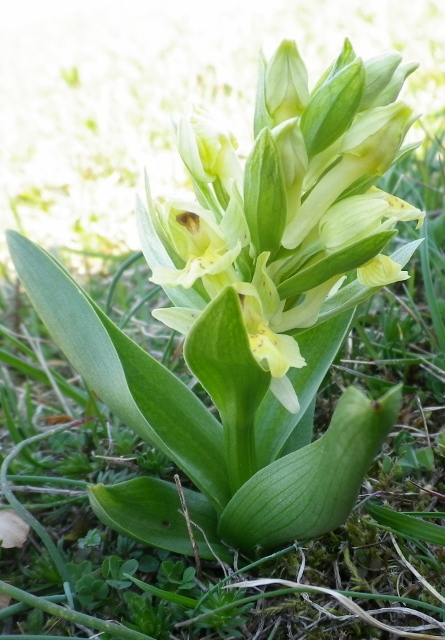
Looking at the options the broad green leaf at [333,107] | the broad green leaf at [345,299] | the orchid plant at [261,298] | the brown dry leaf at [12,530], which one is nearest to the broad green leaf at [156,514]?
the orchid plant at [261,298]

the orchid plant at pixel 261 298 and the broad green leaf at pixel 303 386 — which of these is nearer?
the orchid plant at pixel 261 298

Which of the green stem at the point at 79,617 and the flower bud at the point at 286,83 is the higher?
the flower bud at the point at 286,83

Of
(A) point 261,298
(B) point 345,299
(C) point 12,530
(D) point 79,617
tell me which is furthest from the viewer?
(C) point 12,530

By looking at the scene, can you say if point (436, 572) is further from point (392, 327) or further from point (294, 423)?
point (392, 327)

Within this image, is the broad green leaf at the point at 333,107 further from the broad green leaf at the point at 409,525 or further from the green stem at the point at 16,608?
the green stem at the point at 16,608

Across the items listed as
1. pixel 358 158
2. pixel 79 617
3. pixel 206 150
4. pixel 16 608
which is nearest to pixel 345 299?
pixel 358 158

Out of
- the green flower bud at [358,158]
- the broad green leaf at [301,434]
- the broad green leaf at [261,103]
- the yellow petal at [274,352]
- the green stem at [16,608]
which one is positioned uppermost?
the broad green leaf at [261,103]

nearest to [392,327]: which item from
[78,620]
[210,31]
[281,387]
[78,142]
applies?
[281,387]

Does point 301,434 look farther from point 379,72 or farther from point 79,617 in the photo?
point 379,72
